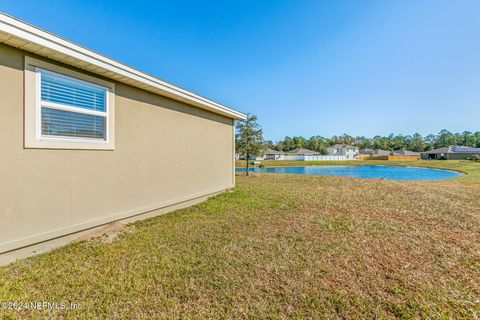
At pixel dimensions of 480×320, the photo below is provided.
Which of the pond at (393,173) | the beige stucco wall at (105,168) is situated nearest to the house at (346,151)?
the pond at (393,173)

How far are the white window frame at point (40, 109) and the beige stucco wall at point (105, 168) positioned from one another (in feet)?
0.25

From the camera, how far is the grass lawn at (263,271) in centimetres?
200

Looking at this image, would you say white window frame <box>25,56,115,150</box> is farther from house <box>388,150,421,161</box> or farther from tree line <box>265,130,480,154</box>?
house <box>388,150,421,161</box>

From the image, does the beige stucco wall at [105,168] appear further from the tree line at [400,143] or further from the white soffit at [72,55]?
the tree line at [400,143]

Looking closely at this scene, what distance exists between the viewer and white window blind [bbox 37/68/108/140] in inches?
123

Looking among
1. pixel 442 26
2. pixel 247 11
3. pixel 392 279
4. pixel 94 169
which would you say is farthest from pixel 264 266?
pixel 442 26

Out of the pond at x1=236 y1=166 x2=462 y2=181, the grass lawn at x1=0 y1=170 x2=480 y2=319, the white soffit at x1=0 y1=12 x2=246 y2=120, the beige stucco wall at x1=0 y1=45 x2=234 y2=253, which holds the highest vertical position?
the white soffit at x1=0 y1=12 x2=246 y2=120

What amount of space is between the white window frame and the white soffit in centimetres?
15

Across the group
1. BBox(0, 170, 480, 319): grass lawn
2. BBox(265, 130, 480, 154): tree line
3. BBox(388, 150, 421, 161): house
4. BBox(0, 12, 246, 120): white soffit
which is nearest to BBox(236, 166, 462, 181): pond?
BBox(0, 170, 480, 319): grass lawn

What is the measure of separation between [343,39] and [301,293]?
11552 millimetres

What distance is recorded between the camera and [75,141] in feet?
11.3

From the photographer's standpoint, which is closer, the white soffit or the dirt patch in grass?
the white soffit

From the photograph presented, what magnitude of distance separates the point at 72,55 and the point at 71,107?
805 mm

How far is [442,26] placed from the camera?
8484mm
